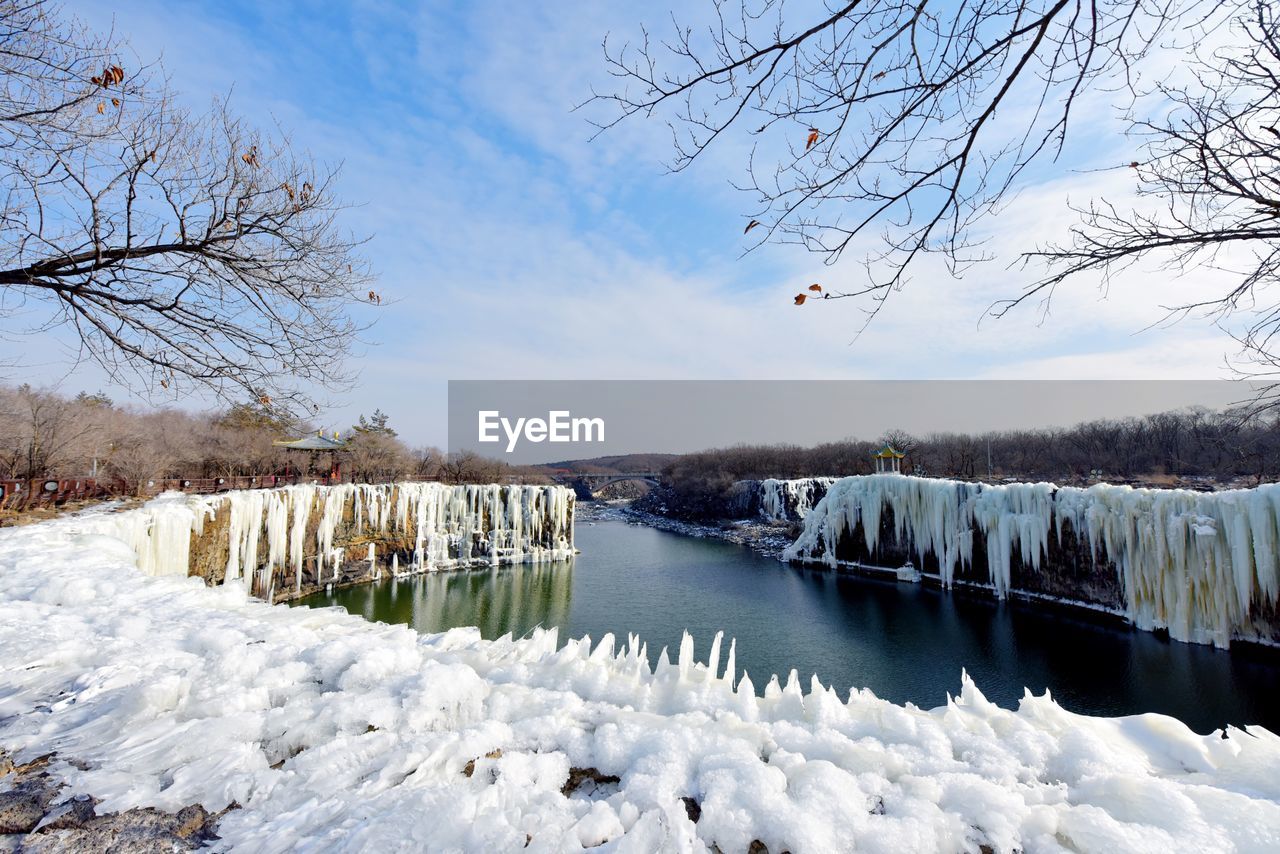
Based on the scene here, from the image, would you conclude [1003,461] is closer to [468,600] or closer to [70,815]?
[468,600]

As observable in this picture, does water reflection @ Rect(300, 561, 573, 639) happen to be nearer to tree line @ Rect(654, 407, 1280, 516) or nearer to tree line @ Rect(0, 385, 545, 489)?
tree line @ Rect(0, 385, 545, 489)

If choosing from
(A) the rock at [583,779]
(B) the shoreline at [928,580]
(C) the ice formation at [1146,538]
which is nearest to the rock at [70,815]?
(A) the rock at [583,779]

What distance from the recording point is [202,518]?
1098 cm

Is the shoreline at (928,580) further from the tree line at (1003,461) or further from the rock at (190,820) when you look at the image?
the rock at (190,820)

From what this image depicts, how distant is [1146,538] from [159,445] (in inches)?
1260

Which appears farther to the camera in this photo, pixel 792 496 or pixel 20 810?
pixel 792 496

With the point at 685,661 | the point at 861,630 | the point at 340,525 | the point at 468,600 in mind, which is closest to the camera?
the point at 685,661

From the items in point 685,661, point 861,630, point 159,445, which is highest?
point 159,445

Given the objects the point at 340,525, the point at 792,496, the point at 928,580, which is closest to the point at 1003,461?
the point at 792,496

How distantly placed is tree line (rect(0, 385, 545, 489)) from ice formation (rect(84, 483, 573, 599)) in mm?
2149

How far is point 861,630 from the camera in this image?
13680mm

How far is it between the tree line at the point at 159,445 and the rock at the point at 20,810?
2.74 metres

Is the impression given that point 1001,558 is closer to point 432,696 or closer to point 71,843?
point 432,696

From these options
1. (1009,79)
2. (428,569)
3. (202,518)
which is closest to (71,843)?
(1009,79)
